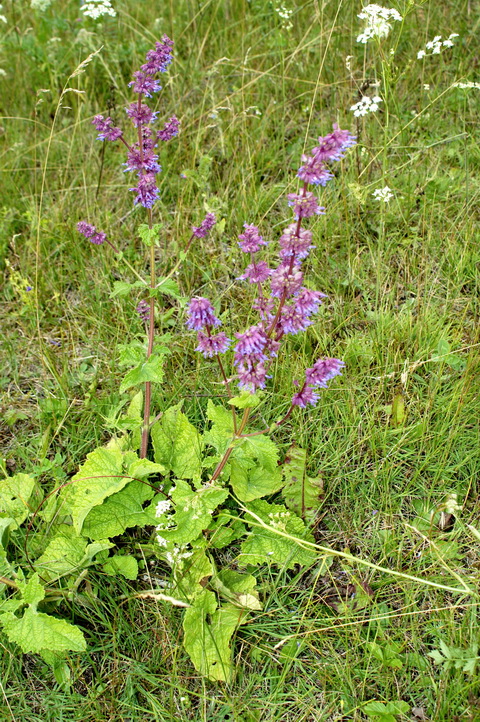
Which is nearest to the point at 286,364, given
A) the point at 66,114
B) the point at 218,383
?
the point at 218,383

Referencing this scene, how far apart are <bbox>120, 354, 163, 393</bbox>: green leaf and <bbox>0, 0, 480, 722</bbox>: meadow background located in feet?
1.17

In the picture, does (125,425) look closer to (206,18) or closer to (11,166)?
(11,166)

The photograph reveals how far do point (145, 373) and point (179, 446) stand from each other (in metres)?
0.38

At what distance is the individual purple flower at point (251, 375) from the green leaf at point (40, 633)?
3.44ft

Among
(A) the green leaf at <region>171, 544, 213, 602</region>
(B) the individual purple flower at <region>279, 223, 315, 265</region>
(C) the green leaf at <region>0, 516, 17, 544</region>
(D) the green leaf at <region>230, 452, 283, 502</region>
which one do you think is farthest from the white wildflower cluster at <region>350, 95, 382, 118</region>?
(C) the green leaf at <region>0, 516, 17, 544</region>

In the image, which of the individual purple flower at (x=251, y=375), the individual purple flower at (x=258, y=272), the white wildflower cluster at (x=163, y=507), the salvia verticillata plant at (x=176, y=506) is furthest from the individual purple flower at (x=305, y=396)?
the white wildflower cluster at (x=163, y=507)

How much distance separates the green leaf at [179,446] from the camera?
98.2 inches

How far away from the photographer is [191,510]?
7.27 ft

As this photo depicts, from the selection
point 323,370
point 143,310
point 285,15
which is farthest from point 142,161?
point 285,15

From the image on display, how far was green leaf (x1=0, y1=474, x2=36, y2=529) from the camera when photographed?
2461 millimetres

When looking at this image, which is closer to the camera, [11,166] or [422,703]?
[422,703]

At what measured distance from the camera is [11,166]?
391 centimetres

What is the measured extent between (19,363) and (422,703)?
2483 millimetres

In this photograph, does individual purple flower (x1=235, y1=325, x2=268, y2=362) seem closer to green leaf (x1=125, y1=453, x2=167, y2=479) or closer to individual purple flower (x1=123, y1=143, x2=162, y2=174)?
green leaf (x1=125, y1=453, x2=167, y2=479)
